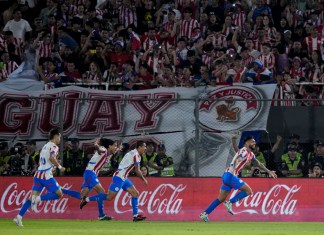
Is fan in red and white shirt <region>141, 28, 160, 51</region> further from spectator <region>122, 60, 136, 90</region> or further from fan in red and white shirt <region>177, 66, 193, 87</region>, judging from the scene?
fan in red and white shirt <region>177, 66, 193, 87</region>

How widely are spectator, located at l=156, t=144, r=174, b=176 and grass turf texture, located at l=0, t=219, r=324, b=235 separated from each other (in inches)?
56.9

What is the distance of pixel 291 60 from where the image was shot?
2692 centimetres

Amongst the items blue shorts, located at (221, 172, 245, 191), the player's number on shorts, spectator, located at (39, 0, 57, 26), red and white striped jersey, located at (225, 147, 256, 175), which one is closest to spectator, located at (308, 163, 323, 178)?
red and white striped jersey, located at (225, 147, 256, 175)

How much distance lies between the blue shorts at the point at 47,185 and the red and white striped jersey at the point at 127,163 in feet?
5.72

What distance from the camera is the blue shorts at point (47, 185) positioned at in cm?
2177

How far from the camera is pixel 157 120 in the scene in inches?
931

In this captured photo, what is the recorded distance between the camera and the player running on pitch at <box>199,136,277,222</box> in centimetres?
2231

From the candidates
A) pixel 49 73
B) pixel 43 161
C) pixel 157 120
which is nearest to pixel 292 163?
pixel 157 120

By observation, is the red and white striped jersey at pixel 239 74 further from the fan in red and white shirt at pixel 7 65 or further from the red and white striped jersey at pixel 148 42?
the fan in red and white shirt at pixel 7 65

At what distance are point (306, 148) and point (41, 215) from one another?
671 centimetres

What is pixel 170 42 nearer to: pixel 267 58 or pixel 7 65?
pixel 267 58

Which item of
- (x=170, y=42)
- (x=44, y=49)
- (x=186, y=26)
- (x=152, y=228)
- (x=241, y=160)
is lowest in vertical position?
(x=152, y=228)

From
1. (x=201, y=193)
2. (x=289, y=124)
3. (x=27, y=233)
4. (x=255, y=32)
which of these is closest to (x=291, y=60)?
(x=255, y=32)

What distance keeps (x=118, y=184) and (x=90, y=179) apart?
0.74m
